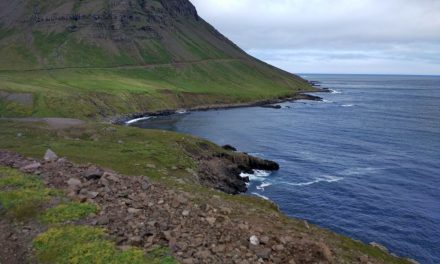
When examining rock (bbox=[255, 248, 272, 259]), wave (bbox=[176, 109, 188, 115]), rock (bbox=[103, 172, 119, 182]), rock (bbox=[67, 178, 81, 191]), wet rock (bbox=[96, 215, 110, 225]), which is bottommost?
wave (bbox=[176, 109, 188, 115])

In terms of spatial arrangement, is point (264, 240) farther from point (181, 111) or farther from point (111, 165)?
point (181, 111)

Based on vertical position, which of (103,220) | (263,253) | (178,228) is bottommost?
(263,253)

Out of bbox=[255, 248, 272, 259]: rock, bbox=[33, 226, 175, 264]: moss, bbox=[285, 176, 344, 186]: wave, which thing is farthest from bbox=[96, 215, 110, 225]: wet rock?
bbox=[285, 176, 344, 186]: wave

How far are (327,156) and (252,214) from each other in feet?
218

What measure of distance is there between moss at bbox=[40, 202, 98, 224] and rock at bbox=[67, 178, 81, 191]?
254 centimetres

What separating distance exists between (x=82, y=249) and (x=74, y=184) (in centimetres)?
848

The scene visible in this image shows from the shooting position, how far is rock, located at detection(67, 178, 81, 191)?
1094 inches

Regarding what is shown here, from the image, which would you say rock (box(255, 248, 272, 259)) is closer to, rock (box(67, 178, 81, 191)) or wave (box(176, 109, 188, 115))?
rock (box(67, 178, 81, 191))

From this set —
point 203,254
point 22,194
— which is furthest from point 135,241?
point 22,194

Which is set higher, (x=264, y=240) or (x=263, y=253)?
(x=264, y=240)

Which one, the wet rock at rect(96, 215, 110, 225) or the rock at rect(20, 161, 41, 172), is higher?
the rock at rect(20, 161, 41, 172)

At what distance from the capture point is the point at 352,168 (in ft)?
268

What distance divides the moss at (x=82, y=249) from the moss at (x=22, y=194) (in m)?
3.47

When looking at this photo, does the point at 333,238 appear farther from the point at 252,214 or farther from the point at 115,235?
the point at 115,235
